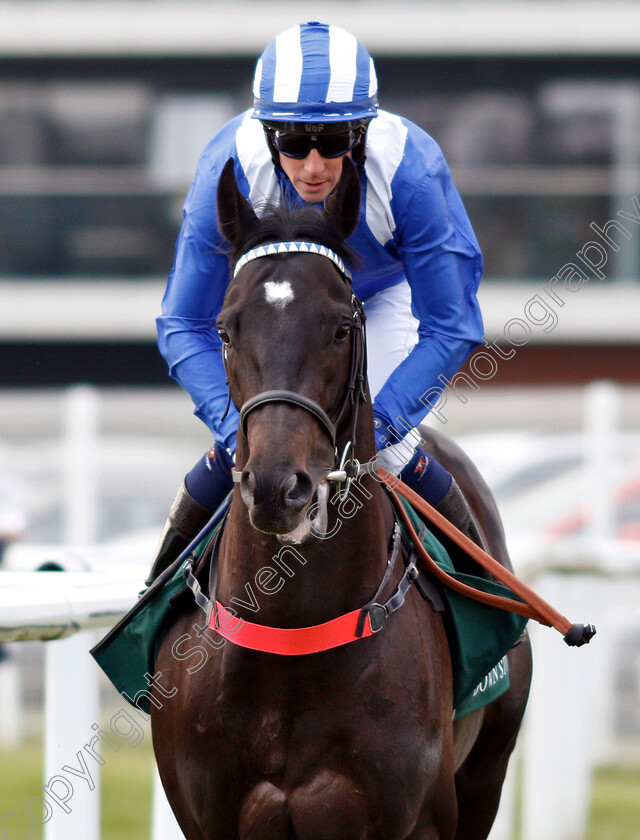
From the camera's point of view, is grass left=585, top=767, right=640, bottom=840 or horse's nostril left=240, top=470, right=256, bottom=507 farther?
grass left=585, top=767, right=640, bottom=840

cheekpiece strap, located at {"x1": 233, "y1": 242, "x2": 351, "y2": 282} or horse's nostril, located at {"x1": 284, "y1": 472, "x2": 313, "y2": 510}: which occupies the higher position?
cheekpiece strap, located at {"x1": 233, "y1": 242, "x2": 351, "y2": 282}

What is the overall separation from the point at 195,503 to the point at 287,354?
992 mm

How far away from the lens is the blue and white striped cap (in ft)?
10.4

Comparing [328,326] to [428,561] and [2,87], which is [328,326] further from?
[2,87]

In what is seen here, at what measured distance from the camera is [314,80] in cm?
317

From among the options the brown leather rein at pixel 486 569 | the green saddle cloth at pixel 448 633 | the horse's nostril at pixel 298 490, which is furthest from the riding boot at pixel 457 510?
the horse's nostril at pixel 298 490

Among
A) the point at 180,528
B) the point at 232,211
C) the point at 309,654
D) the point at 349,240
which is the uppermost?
the point at 349,240

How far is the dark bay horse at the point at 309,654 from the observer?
267 cm

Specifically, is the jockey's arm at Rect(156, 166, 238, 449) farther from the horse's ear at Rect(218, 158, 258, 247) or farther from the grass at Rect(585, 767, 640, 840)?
the grass at Rect(585, 767, 640, 840)

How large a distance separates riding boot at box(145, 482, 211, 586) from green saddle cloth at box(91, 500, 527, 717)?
0.52 feet

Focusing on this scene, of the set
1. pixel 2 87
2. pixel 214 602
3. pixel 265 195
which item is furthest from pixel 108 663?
pixel 2 87

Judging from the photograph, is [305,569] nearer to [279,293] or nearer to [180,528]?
[279,293]

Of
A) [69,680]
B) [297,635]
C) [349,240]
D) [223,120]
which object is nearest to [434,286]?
[349,240]

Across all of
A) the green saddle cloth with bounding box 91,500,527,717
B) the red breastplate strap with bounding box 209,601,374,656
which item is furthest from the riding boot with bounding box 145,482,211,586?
the red breastplate strap with bounding box 209,601,374,656
